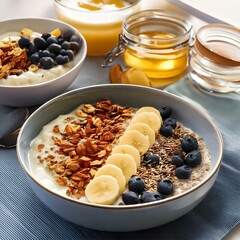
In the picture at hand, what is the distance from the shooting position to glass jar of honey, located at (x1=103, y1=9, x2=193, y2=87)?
1.34 meters

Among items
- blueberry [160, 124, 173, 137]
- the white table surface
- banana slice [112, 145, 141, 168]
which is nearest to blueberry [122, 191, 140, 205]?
banana slice [112, 145, 141, 168]

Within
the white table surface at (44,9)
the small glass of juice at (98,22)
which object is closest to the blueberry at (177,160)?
the small glass of juice at (98,22)

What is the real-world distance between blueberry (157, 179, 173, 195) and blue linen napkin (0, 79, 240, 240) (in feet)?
0.21

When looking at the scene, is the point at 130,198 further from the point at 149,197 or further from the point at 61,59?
the point at 61,59

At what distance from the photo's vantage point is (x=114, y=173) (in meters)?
0.99

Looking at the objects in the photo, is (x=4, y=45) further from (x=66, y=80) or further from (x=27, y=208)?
(x=27, y=208)

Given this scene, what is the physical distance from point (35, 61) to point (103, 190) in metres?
0.53

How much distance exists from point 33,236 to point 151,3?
1.05 m

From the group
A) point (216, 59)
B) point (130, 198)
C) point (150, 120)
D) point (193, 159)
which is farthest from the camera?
point (216, 59)

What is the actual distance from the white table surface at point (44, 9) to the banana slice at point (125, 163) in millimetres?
755

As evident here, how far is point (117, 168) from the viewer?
0.99m

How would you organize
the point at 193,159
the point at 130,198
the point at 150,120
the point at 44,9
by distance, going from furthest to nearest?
the point at 44,9, the point at 150,120, the point at 193,159, the point at 130,198

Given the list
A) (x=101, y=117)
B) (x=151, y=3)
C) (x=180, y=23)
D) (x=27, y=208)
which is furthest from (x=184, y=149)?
(x=151, y=3)

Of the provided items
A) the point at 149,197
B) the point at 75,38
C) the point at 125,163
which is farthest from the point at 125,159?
the point at 75,38
